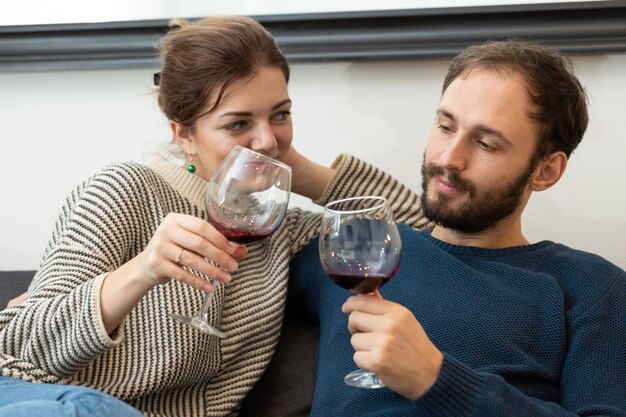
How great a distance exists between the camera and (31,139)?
2.25m

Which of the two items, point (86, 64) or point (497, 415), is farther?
point (86, 64)

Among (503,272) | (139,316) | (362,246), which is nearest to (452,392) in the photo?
(362,246)

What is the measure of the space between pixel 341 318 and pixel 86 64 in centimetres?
100

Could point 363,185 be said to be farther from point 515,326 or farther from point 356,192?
point 515,326

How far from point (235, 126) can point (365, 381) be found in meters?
0.62

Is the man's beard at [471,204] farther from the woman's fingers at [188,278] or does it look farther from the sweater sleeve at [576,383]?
the woman's fingers at [188,278]

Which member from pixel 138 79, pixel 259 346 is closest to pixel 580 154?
pixel 259 346

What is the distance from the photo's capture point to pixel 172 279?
5.11ft

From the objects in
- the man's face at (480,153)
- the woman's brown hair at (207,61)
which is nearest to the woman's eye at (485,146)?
the man's face at (480,153)

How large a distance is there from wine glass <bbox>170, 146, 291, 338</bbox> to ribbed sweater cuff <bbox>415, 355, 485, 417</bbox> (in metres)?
0.34

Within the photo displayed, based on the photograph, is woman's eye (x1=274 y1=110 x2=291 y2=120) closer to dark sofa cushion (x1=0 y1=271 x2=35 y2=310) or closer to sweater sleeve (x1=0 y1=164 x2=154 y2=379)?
sweater sleeve (x1=0 y1=164 x2=154 y2=379)

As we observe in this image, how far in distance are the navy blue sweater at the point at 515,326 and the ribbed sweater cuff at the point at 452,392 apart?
0.04 metres

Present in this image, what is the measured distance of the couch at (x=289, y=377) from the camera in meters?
1.69

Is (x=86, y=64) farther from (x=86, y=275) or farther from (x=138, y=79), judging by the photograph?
(x=86, y=275)
